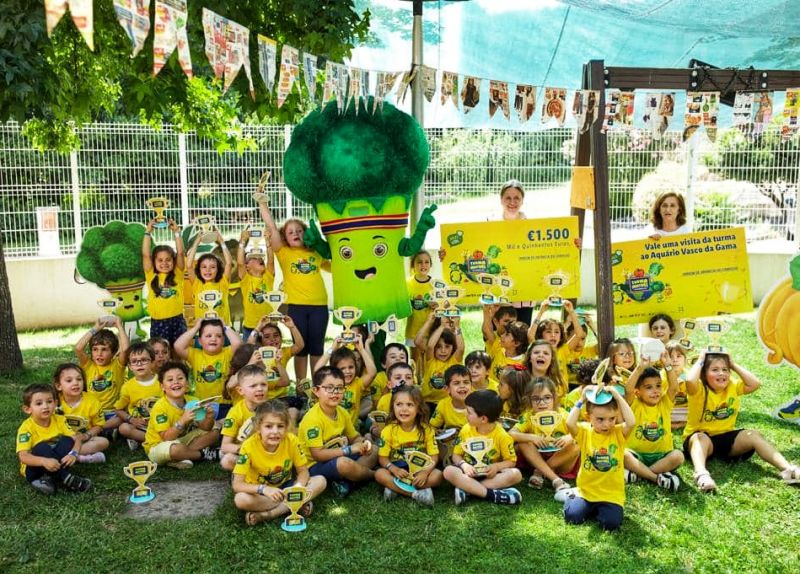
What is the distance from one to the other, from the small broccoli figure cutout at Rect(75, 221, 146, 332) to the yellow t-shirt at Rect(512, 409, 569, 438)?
11.7 feet

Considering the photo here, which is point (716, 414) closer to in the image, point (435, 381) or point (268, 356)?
point (435, 381)

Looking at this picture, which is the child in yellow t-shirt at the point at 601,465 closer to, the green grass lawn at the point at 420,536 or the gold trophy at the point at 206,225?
the green grass lawn at the point at 420,536

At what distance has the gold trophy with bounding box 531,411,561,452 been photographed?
4836 millimetres

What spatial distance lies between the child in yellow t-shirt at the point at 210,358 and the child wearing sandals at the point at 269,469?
1.34m

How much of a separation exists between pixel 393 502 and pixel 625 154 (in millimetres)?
8289

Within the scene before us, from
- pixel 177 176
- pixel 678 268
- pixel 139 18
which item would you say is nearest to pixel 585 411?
pixel 678 268

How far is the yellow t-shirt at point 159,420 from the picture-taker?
17.8 feet

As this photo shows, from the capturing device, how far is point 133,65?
264 inches

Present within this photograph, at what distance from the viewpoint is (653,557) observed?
4.08 metres

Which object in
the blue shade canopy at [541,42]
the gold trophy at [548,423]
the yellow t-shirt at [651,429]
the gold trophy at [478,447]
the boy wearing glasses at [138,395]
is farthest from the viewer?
the blue shade canopy at [541,42]

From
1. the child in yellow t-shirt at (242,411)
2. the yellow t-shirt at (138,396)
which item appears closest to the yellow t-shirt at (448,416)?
the child in yellow t-shirt at (242,411)

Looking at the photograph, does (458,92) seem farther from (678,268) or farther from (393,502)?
(393,502)

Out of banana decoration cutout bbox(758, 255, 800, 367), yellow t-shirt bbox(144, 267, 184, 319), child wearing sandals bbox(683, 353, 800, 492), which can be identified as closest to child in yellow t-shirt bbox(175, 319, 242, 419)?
yellow t-shirt bbox(144, 267, 184, 319)

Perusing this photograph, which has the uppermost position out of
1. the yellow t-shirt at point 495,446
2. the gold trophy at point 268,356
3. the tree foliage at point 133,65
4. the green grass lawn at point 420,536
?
the tree foliage at point 133,65
